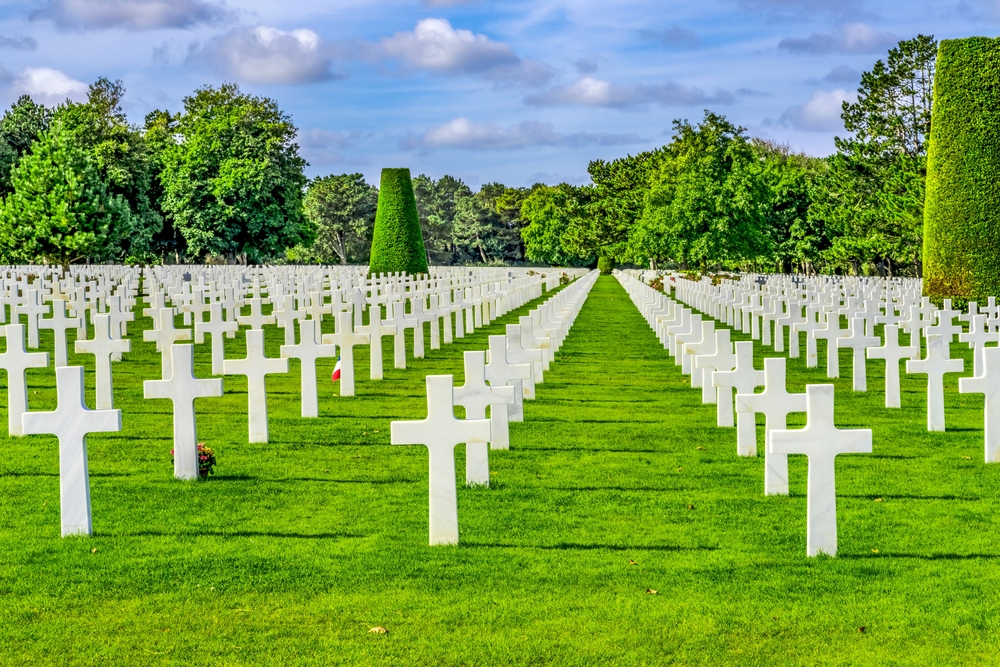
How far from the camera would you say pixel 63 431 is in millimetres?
6617

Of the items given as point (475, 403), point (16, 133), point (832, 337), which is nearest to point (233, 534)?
point (475, 403)

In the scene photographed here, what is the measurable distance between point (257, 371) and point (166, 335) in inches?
206

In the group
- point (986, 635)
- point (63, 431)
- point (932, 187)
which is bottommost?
point (986, 635)

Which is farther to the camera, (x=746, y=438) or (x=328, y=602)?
(x=746, y=438)

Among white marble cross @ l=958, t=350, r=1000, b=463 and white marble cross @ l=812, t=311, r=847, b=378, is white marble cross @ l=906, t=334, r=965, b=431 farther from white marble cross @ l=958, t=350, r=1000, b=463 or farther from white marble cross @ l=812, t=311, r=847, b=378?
white marble cross @ l=812, t=311, r=847, b=378

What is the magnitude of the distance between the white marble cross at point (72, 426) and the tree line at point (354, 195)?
122 ft

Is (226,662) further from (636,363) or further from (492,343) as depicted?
(636,363)

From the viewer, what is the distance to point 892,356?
11.9 meters

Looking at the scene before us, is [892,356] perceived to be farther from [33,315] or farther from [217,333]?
[33,315]

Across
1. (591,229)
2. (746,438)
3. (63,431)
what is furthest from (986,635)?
(591,229)

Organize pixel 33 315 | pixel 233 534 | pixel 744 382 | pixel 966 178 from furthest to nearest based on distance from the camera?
pixel 966 178
pixel 33 315
pixel 744 382
pixel 233 534

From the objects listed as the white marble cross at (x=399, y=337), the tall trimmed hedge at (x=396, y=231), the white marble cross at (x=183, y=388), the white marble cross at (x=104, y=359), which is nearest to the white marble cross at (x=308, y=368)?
the white marble cross at (x=104, y=359)

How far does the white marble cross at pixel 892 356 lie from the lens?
11.8 meters

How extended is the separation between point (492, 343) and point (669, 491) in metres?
2.25
